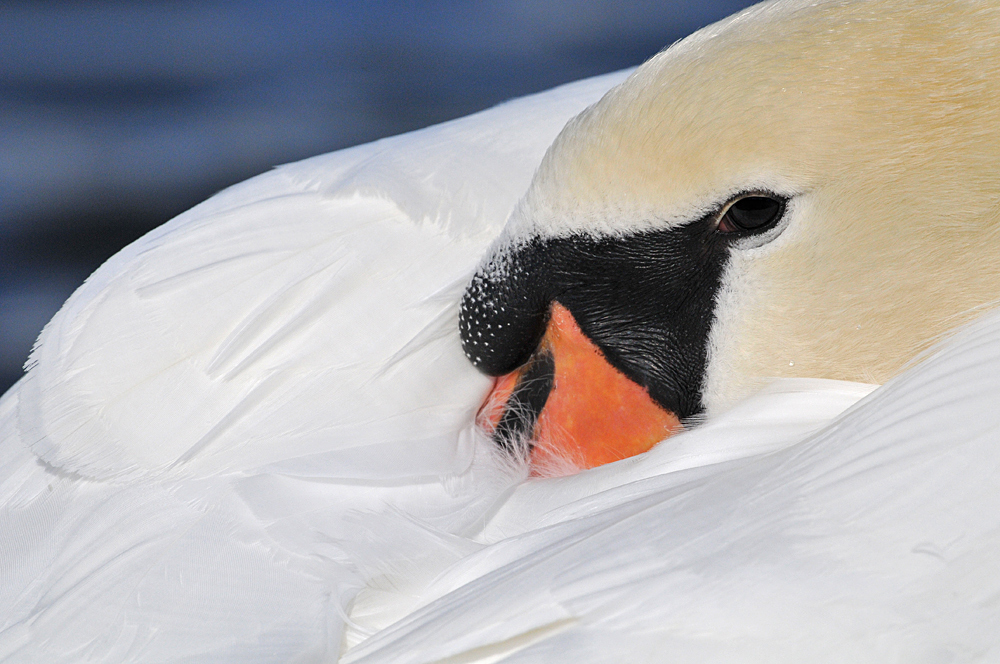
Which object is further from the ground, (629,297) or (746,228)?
(746,228)

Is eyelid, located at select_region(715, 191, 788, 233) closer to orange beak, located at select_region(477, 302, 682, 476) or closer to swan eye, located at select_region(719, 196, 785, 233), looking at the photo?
swan eye, located at select_region(719, 196, 785, 233)

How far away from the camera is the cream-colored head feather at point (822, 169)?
5.02 feet

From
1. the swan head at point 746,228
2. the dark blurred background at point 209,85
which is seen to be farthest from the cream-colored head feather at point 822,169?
the dark blurred background at point 209,85

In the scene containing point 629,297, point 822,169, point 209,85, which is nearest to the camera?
point 822,169

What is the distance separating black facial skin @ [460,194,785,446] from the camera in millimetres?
Answer: 1678

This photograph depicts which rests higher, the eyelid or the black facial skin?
the eyelid

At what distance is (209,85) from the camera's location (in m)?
5.68

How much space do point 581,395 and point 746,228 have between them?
1.07ft

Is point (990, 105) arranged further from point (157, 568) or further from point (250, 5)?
point (250, 5)

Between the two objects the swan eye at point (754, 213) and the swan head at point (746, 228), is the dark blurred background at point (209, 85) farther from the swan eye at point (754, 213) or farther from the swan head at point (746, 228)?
the swan eye at point (754, 213)

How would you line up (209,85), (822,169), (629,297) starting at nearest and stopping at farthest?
1. (822,169)
2. (629,297)
3. (209,85)

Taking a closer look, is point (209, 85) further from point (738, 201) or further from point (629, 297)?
point (738, 201)

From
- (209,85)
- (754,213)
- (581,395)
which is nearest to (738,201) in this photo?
(754,213)

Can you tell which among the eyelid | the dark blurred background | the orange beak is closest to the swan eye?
the eyelid
